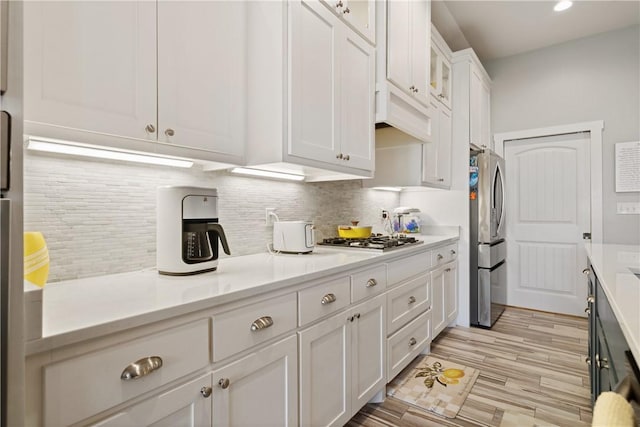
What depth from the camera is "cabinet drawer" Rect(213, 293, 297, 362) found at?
1.01m

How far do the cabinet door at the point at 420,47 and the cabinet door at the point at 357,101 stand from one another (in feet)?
1.75

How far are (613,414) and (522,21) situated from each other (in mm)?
3873

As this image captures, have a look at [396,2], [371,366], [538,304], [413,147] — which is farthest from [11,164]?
[538,304]

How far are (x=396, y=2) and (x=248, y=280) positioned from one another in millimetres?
2089

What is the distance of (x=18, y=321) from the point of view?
1.84 feet

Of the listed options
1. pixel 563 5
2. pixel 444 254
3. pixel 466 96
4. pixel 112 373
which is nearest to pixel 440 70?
pixel 466 96

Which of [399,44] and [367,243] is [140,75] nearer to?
[367,243]

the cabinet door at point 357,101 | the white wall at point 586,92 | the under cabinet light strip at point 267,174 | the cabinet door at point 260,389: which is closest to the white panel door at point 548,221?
the white wall at point 586,92

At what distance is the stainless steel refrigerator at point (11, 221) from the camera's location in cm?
55

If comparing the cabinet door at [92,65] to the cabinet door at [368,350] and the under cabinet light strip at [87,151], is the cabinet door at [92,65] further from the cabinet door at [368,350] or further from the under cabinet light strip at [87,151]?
the cabinet door at [368,350]

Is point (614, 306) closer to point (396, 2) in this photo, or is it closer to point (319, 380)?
point (319, 380)

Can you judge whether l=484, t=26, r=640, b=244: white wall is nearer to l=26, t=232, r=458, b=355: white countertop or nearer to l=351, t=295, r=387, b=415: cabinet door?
l=351, t=295, r=387, b=415: cabinet door

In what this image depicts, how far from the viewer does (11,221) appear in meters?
0.55

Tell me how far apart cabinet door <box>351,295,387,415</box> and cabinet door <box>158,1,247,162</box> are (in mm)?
1006
